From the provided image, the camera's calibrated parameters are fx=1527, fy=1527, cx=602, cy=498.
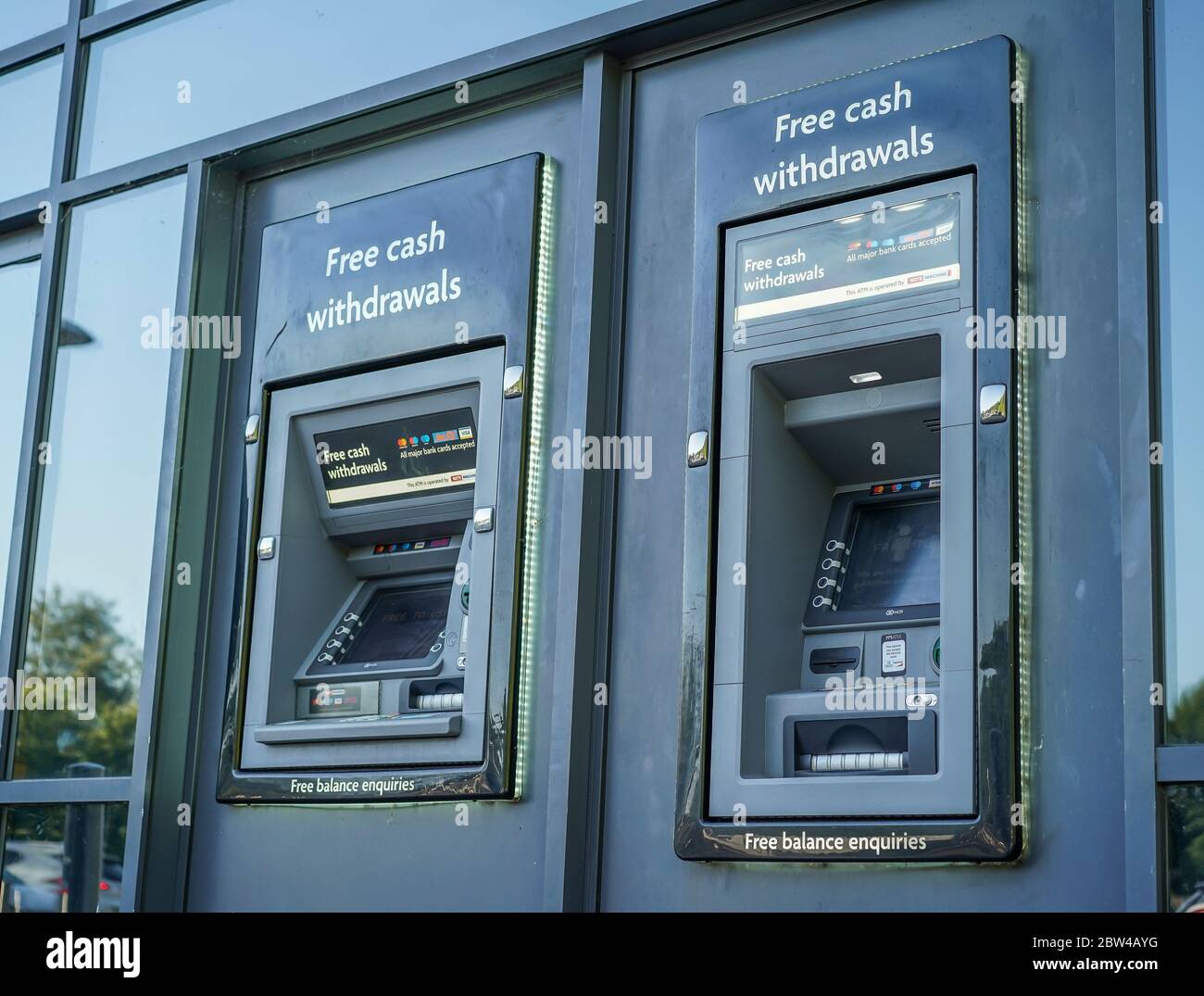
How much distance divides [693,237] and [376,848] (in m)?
1.88

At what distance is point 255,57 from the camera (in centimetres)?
507

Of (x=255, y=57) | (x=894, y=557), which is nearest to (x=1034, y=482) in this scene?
(x=894, y=557)

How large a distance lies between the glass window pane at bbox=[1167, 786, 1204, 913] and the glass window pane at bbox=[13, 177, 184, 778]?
3.12 m

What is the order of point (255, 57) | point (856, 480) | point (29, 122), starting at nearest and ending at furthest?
point (856, 480)
point (255, 57)
point (29, 122)

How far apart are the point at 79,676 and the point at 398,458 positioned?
4.55ft

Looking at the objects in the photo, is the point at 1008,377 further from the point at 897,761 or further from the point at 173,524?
the point at 173,524

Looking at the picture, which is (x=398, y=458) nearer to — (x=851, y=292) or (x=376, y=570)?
(x=376, y=570)

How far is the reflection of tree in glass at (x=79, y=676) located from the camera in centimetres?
484

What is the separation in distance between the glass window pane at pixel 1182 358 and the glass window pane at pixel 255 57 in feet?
5.07

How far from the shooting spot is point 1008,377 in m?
3.43

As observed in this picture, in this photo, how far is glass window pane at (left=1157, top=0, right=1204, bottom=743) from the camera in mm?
3080
